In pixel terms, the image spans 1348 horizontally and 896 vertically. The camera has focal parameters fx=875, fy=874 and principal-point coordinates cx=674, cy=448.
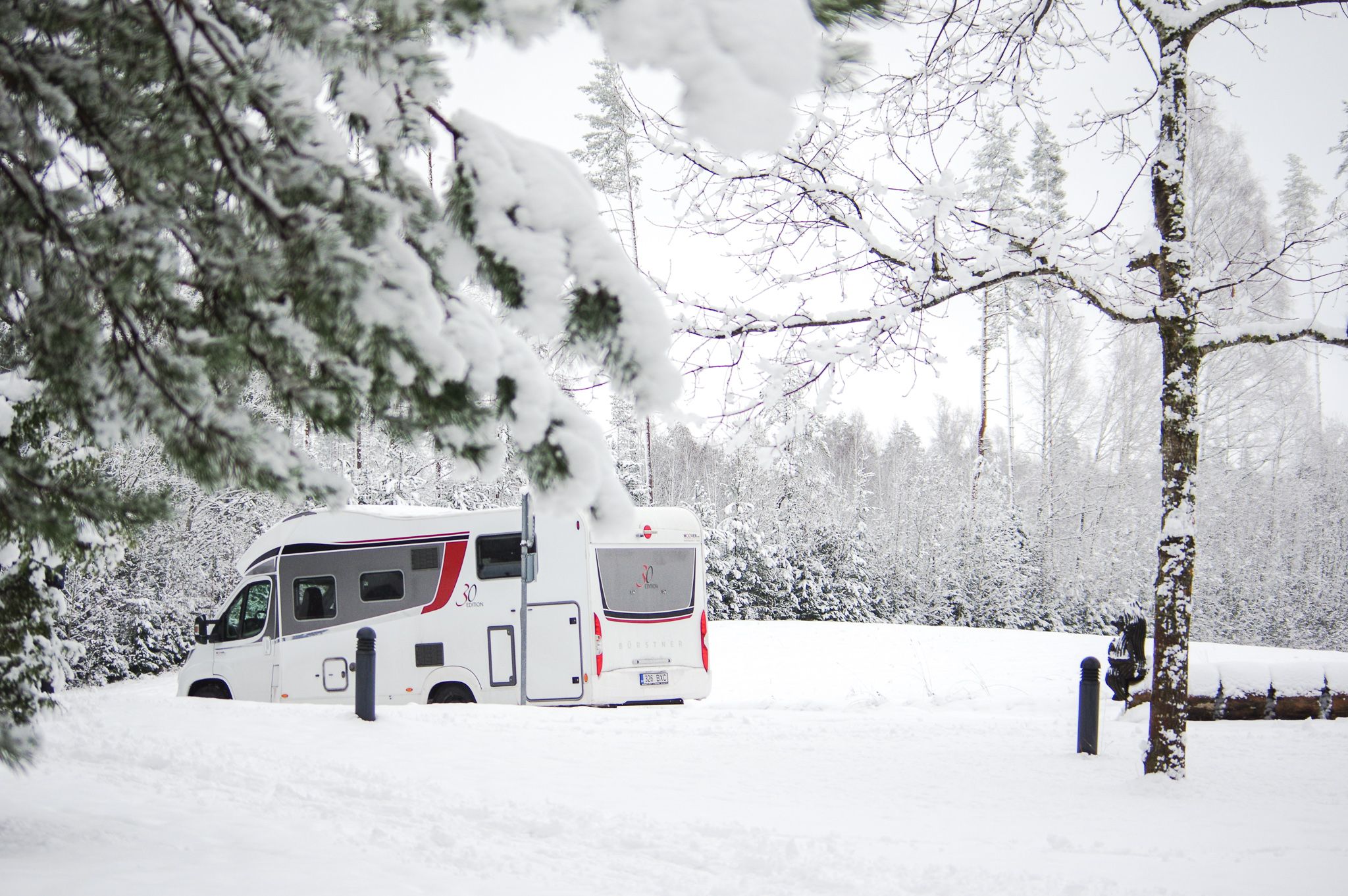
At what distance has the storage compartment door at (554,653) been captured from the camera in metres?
10.5

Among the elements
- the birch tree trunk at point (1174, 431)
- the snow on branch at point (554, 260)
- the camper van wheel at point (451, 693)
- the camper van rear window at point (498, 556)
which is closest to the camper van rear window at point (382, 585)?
the camper van rear window at point (498, 556)

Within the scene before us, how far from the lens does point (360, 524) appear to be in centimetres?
1135

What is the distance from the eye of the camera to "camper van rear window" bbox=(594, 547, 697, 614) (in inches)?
424

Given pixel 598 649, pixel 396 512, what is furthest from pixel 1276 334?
pixel 396 512

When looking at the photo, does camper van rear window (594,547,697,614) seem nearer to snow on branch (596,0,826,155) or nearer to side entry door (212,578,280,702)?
side entry door (212,578,280,702)

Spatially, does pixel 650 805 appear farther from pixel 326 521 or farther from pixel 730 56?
pixel 326 521

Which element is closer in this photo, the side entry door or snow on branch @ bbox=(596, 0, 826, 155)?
snow on branch @ bbox=(596, 0, 826, 155)

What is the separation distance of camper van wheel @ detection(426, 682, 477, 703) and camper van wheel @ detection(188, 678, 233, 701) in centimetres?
308

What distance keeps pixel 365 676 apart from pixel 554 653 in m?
2.70

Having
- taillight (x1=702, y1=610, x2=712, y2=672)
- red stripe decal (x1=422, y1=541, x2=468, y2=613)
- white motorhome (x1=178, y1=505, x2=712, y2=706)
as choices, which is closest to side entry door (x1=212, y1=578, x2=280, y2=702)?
white motorhome (x1=178, y1=505, x2=712, y2=706)

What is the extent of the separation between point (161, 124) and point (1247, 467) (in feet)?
91.1

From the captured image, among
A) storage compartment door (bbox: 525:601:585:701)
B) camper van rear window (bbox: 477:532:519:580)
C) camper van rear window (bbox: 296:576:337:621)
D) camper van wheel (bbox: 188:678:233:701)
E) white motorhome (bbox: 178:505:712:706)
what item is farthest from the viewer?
camper van wheel (bbox: 188:678:233:701)

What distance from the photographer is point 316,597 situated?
1136 cm

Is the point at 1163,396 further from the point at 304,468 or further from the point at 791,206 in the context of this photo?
the point at 304,468
